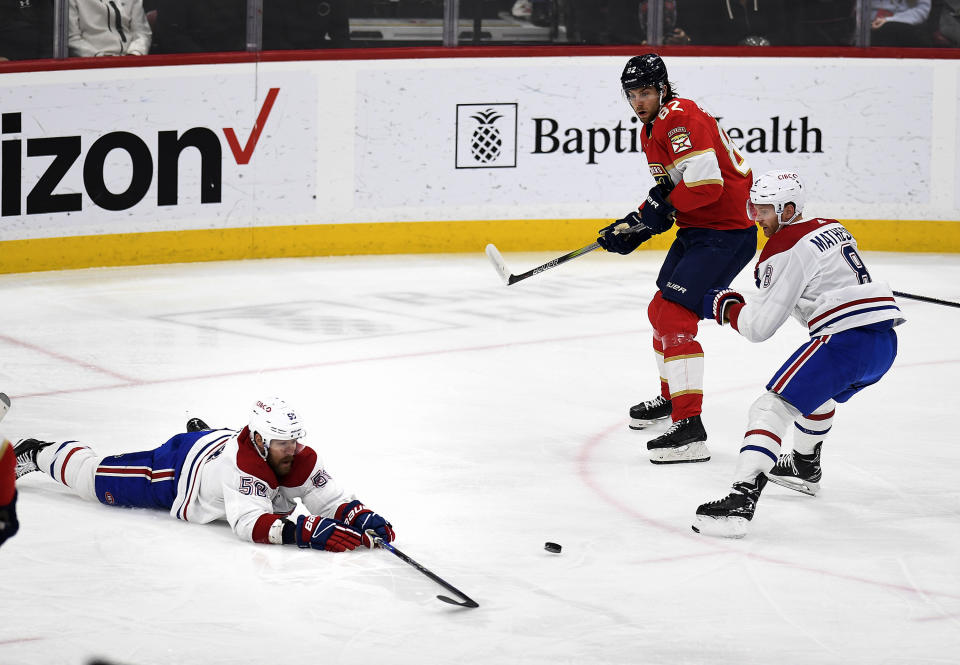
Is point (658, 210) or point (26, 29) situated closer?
point (658, 210)

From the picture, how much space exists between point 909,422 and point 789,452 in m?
0.96

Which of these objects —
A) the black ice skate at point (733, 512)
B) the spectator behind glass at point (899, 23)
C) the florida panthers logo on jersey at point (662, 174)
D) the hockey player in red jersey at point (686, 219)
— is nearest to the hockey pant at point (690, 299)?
the hockey player in red jersey at point (686, 219)

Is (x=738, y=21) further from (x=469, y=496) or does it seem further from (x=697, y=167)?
(x=469, y=496)

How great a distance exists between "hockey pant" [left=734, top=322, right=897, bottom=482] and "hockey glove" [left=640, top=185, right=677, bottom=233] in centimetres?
101

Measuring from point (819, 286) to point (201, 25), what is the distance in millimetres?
5439

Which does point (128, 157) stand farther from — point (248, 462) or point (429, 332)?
point (248, 462)

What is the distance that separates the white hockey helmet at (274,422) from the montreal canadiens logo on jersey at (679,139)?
6.08 ft

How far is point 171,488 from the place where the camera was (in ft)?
15.0

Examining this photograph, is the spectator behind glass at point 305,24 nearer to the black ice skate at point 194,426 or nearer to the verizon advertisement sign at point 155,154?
the verizon advertisement sign at point 155,154

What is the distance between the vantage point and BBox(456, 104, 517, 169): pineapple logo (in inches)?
384

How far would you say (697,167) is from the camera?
5.36 m

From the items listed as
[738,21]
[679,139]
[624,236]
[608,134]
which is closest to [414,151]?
[608,134]

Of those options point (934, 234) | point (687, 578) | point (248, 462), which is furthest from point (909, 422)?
point (934, 234)

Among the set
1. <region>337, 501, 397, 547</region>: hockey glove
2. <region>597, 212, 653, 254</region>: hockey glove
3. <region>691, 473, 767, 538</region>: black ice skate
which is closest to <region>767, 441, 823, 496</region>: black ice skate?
<region>691, 473, 767, 538</region>: black ice skate
